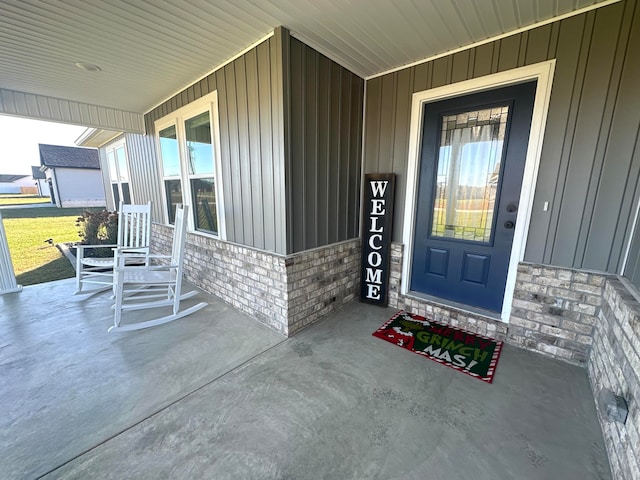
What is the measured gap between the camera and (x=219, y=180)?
3006 millimetres

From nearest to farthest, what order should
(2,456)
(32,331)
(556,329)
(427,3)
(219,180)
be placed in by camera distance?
1. (2,456)
2. (427,3)
3. (556,329)
4. (32,331)
5. (219,180)

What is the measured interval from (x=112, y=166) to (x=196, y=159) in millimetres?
4796

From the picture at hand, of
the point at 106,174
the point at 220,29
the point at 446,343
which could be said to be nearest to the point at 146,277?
the point at 220,29

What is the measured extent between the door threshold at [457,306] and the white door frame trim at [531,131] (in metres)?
0.08

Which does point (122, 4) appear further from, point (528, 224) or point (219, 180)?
point (528, 224)

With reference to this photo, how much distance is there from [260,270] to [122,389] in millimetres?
1348

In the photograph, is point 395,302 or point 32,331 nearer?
point 32,331

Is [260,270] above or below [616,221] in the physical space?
below

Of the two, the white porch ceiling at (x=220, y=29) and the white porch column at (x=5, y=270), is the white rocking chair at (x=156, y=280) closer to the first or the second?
the white porch ceiling at (x=220, y=29)

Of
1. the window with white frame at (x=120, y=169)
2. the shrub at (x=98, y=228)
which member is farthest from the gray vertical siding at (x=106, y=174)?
the shrub at (x=98, y=228)

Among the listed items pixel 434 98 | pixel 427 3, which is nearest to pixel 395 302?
pixel 434 98

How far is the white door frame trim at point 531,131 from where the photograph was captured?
6.64 ft

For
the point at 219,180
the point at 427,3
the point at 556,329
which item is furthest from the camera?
the point at 219,180

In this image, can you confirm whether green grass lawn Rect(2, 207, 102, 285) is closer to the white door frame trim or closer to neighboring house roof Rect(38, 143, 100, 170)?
the white door frame trim
